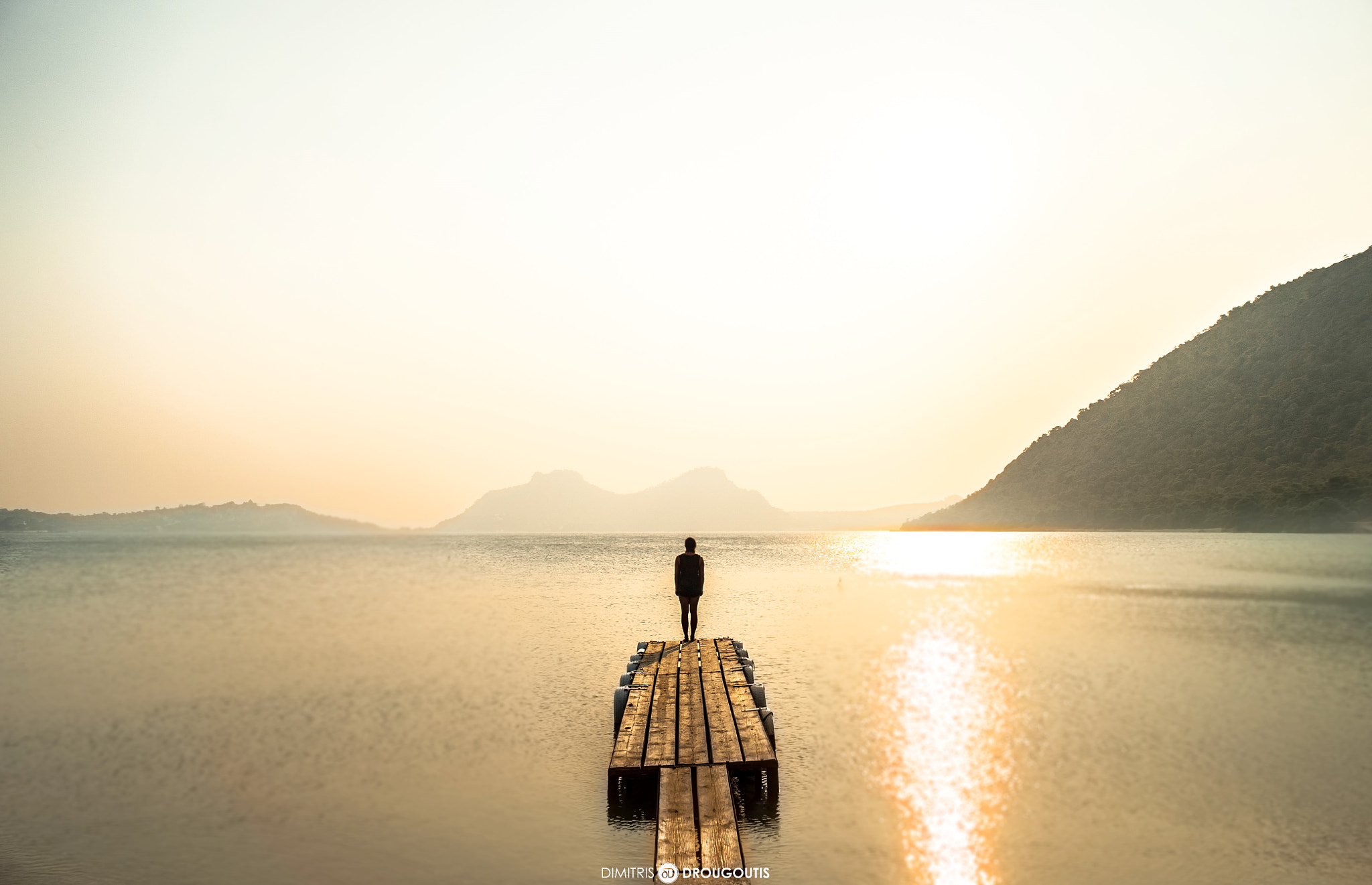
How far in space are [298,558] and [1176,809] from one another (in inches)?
5469

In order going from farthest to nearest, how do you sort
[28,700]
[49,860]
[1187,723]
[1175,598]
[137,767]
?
1. [1175,598]
2. [28,700]
3. [1187,723]
4. [137,767]
5. [49,860]

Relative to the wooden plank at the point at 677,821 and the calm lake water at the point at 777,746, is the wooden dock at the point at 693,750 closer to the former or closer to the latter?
the wooden plank at the point at 677,821

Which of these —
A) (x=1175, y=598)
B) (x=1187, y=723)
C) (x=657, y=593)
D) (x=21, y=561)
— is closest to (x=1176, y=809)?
(x=1187, y=723)

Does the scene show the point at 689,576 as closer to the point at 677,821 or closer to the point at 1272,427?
the point at 677,821

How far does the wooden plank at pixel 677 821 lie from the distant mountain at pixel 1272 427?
163 m

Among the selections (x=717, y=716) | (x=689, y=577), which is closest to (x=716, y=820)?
(x=717, y=716)

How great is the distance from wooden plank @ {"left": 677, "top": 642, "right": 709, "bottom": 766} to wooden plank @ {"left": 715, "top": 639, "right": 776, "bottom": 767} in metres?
0.59

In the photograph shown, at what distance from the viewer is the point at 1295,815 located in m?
12.4

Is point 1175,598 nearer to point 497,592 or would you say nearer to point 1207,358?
point 497,592

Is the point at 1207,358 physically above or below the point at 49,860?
above

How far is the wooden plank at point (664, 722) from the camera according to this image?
12031 mm

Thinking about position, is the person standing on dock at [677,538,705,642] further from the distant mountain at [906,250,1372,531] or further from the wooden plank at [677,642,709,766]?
the distant mountain at [906,250,1372,531]

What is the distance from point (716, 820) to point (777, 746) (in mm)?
6514

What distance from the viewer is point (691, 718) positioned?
14438mm
